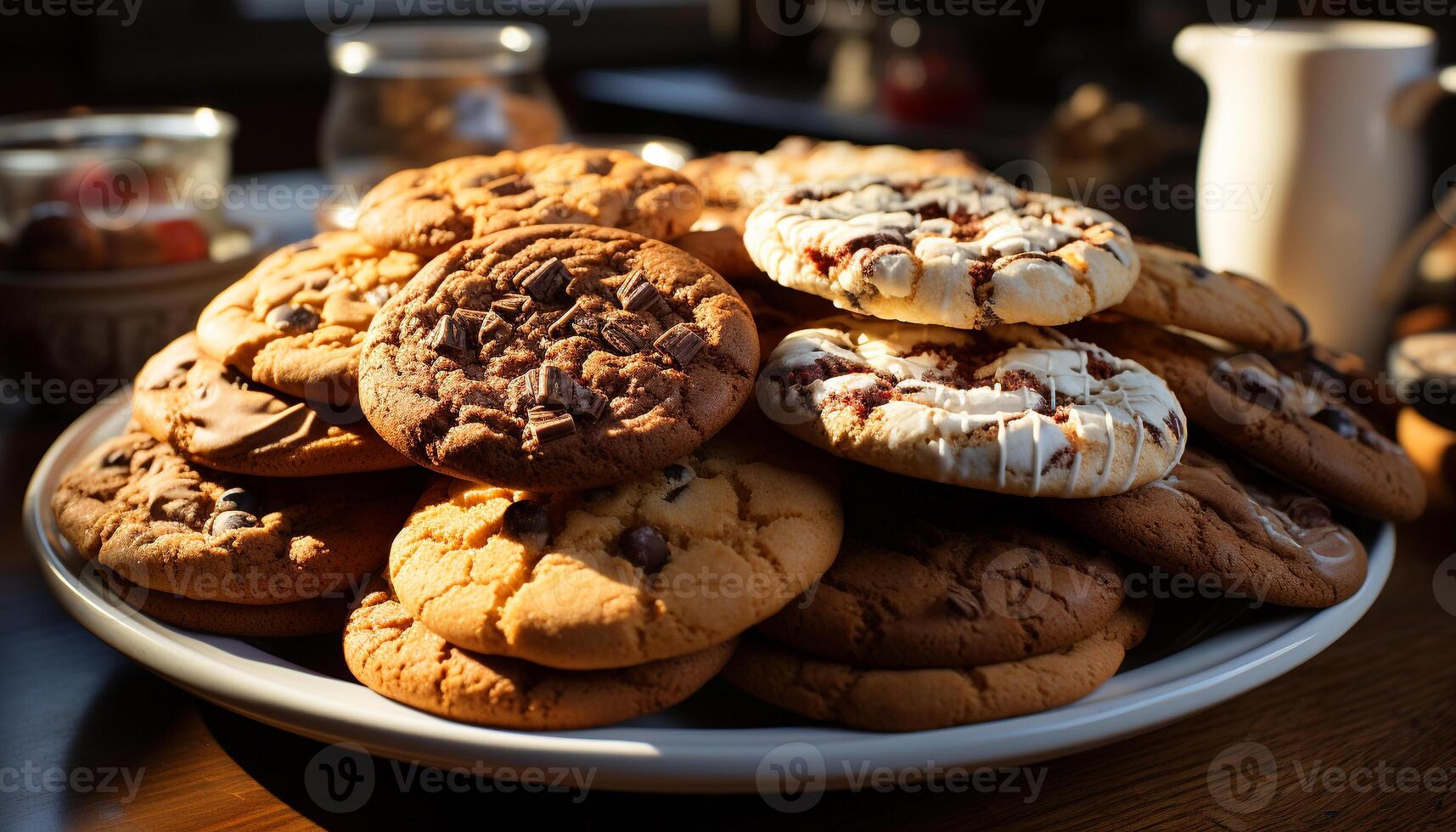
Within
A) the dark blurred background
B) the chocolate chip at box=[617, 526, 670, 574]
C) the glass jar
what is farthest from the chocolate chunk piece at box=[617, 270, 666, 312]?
the dark blurred background

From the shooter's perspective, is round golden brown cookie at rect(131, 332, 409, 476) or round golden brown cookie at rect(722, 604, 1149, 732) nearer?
round golden brown cookie at rect(722, 604, 1149, 732)

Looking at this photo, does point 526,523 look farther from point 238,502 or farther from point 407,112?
point 407,112

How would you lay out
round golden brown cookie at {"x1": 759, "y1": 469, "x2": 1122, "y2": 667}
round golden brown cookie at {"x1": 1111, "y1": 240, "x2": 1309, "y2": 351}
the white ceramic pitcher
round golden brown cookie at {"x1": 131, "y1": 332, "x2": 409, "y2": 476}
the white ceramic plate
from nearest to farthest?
the white ceramic plate < round golden brown cookie at {"x1": 759, "y1": 469, "x2": 1122, "y2": 667} < round golden brown cookie at {"x1": 131, "y1": 332, "x2": 409, "y2": 476} < round golden brown cookie at {"x1": 1111, "y1": 240, "x2": 1309, "y2": 351} < the white ceramic pitcher

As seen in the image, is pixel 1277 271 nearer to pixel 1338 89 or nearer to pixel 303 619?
pixel 1338 89

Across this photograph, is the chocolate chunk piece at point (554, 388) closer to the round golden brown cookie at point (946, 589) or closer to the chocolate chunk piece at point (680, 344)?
the chocolate chunk piece at point (680, 344)

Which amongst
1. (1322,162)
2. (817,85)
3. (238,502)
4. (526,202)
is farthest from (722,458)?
(817,85)

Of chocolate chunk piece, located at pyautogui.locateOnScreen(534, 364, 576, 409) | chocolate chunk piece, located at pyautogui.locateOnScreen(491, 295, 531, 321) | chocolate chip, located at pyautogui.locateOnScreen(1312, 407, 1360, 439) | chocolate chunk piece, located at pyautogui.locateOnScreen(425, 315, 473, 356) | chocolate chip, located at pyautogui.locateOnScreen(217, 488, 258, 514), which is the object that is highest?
chocolate chunk piece, located at pyautogui.locateOnScreen(491, 295, 531, 321)

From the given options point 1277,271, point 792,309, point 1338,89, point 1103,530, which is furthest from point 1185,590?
point 1338,89

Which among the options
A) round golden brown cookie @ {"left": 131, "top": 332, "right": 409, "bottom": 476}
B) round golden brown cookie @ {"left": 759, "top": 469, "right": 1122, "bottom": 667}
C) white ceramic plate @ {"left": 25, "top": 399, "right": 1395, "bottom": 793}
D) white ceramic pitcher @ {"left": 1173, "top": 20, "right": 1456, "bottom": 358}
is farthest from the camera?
white ceramic pitcher @ {"left": 1173, "top": 20, "right": 1456, "bottom": 358}

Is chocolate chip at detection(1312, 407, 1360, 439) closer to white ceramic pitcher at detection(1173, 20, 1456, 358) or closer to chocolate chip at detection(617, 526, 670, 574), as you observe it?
white ceramic pitcher at detection(1173, 20, 1456, 358)
